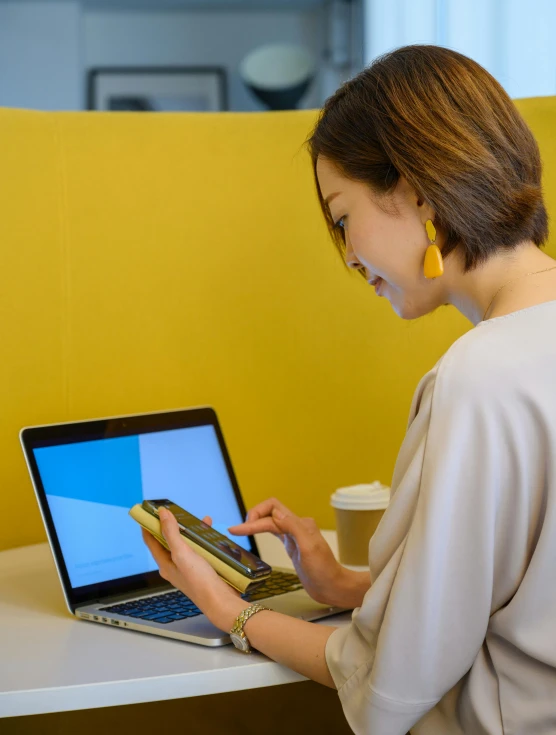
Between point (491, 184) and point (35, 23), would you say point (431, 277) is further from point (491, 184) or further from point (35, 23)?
point (35, 23)

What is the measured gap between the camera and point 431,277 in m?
0.83

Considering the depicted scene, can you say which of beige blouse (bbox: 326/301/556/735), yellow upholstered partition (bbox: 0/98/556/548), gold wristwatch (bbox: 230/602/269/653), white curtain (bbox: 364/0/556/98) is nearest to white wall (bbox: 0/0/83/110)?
white curtain (bbox: 364/0/556/98)

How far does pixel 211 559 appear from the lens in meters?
0.88

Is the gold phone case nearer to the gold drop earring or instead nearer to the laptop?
the laptop

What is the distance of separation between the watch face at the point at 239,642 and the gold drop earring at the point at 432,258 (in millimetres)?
397

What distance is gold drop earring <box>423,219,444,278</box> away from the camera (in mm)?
821

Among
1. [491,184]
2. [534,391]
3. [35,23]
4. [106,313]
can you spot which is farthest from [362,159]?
[35,23]

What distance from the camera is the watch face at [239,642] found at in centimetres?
82

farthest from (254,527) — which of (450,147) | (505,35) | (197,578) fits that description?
(505,35)

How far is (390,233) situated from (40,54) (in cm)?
348

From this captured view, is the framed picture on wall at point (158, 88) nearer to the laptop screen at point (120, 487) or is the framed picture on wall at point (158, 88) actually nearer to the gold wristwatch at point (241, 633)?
the laptop screen at point (120, 487)

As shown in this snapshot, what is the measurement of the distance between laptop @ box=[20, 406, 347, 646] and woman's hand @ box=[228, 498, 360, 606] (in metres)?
0.02

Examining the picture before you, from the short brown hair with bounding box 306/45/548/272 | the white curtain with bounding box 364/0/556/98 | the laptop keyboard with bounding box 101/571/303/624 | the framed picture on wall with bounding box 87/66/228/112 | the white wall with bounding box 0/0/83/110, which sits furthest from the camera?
the framed picture on wall with bounding box 87/66/228/112

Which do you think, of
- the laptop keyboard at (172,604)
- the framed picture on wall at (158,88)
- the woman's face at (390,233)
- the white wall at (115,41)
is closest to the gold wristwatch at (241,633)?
the laptop keyboard at (172,604)
